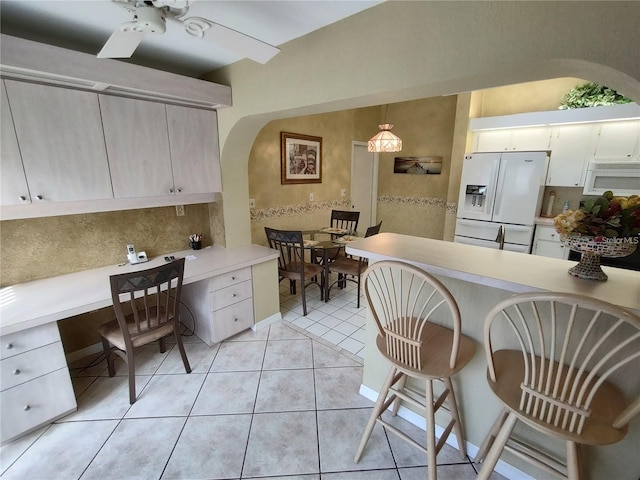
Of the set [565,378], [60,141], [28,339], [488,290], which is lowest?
[28,339]

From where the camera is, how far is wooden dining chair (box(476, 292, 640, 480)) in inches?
36.2

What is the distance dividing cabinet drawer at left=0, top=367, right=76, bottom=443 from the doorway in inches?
174

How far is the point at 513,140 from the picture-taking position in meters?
→ 3.97

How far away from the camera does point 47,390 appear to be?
175 centimetres

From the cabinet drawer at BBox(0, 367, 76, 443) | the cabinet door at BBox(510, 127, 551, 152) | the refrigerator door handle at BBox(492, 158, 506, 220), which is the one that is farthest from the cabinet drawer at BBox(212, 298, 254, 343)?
the cabinet door at BBox(510, 127, 551, 152)

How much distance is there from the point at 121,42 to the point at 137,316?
5.18 ft

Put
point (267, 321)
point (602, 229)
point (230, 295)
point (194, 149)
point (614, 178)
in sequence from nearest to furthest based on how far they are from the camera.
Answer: point (602, 229) → point (194, 149) → point (230, 295) → point (267, 321) → point (614, 178)

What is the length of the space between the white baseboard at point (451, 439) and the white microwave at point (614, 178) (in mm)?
3498

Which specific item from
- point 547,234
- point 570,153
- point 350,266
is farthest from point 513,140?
point 350,266

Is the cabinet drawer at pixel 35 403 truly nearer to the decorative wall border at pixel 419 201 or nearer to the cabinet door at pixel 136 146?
the cabinet door at pixel 136 146

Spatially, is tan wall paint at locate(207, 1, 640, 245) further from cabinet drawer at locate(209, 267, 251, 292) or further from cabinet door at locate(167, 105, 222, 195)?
cabinet drawer at locate(209, 267, 251, 292)

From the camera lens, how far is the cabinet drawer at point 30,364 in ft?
5.23

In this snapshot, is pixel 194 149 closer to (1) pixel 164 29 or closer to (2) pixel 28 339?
(1) pixel 164 29

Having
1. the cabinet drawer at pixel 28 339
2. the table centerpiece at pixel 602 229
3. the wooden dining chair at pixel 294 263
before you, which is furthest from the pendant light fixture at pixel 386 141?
the cabinet drawer at pixel 28 339
